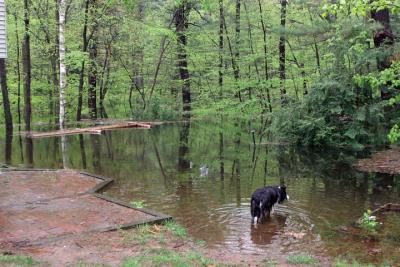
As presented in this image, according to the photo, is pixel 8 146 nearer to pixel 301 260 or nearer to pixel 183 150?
pixel 183 150

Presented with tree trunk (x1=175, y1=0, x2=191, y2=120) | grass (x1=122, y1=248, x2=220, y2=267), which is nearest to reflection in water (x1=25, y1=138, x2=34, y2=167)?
grass (x1=122, y1=248, x2=220, y2=267)

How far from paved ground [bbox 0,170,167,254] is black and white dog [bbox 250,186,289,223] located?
169 centimetres

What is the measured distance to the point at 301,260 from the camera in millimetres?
5586

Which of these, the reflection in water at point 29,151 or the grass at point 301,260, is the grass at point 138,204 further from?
the reflection in water at point 29,151

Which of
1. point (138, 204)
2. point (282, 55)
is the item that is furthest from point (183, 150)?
point (282, 55)

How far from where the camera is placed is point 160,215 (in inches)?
297

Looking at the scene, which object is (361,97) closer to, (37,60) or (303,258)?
(303,258)

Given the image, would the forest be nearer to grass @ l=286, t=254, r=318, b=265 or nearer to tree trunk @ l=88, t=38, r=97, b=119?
tree trunk @ l=88, t=38, r=97, b=119

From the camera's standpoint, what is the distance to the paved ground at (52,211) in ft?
21.5

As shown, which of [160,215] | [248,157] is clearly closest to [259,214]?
[160,215]

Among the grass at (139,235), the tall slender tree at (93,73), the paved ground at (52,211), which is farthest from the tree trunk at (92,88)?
the grass at (139,235)

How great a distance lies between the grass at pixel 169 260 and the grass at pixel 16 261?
1076 millimetres

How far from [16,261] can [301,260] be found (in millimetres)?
3431

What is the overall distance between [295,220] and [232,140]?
1235 cm
